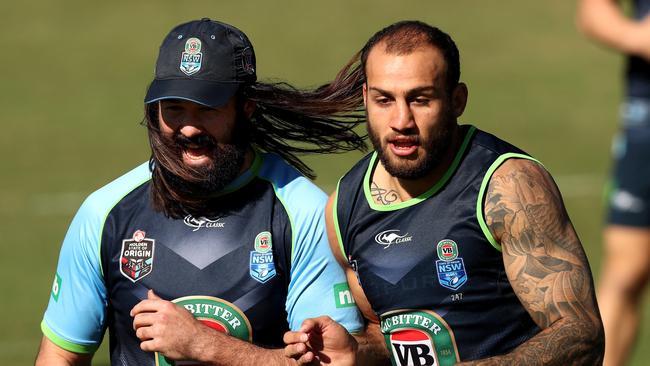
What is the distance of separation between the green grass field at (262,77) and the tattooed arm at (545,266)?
744 centimetres

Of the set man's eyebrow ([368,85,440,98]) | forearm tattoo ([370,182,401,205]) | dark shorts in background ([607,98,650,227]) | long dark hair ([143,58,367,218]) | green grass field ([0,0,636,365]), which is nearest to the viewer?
man's eyebrow ([368,85,440,98])

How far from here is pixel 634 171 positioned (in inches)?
341

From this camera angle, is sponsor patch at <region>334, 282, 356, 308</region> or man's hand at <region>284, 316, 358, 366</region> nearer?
man's hand at <region>284, 316, 358, 366</region>

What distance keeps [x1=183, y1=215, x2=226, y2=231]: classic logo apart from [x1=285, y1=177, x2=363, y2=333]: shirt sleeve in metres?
0.31

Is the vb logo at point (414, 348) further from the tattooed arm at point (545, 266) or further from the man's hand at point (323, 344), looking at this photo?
the tattooed arm at point (545, 266)

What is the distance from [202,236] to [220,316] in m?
0.36

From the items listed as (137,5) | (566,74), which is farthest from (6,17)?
(566,74)

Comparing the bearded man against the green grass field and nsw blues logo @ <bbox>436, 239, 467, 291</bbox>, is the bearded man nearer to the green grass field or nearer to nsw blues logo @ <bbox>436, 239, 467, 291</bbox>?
nsw blues logo @ <bbox>436, 239, 467, 291</bbox>

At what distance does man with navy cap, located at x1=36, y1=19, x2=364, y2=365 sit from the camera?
620 centimetres

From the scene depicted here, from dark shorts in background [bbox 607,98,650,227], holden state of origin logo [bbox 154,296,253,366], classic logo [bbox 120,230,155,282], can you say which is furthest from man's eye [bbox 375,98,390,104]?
dark shorts in background [bbox 607,98,650,227]

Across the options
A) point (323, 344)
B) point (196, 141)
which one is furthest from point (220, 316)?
point (196, 141)

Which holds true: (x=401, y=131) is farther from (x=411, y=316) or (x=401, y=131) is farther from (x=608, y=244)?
(x=608, y=244)

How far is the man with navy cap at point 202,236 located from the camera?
6199 mm

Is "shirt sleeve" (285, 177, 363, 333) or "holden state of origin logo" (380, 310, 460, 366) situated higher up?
"shirt sleeve" (285, 177, 363, 333)
